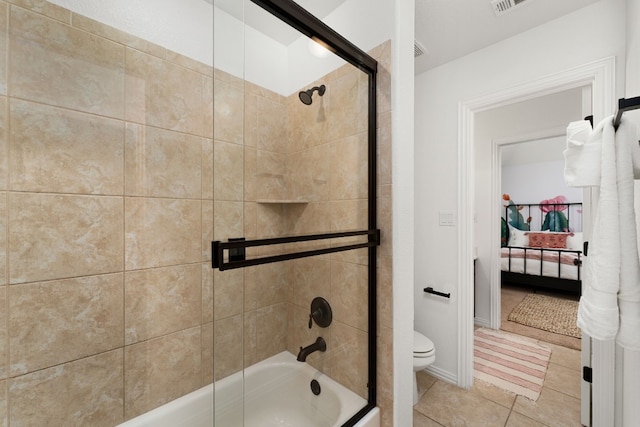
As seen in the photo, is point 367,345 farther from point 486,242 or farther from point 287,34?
point 486,242

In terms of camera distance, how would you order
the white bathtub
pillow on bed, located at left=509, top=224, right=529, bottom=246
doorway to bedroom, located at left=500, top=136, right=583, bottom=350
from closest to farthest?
1. the white bathtub
2. doorway to bedroom, located at left=500, top=136, right=583, bottom=350
3. pillow on bed, located at left=509, top=224, right=529, bottom=246

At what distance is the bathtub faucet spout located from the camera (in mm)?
1212

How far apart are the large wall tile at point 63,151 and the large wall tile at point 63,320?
378 mm

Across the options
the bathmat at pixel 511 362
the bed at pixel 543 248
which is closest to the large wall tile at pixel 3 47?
the bathmat at pixel 511 362

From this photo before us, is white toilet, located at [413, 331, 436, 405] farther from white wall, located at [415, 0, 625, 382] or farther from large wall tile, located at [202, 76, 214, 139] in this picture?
large wall tile, located at [202, 76, 214, 139]

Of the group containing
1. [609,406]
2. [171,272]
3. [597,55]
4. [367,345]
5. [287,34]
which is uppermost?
[597,55]

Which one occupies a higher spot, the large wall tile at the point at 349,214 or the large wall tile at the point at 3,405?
the large wall tile at the point at 349,214

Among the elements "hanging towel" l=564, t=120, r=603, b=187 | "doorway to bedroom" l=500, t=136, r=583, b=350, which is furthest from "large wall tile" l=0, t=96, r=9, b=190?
"doorway to bedroom" l=500, t=136, r=583, b=350

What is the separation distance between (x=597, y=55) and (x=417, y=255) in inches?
65.7

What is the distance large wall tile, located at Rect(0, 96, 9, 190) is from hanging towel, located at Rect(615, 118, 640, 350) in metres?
1.92

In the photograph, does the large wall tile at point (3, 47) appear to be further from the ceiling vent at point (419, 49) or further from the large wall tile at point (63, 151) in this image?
the ceiling vent at point (419, 49)

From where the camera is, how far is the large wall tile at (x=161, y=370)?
1.16 m

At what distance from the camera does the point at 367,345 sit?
1282 millimetres

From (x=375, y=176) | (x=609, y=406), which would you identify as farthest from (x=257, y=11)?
(x=609, y=406)
